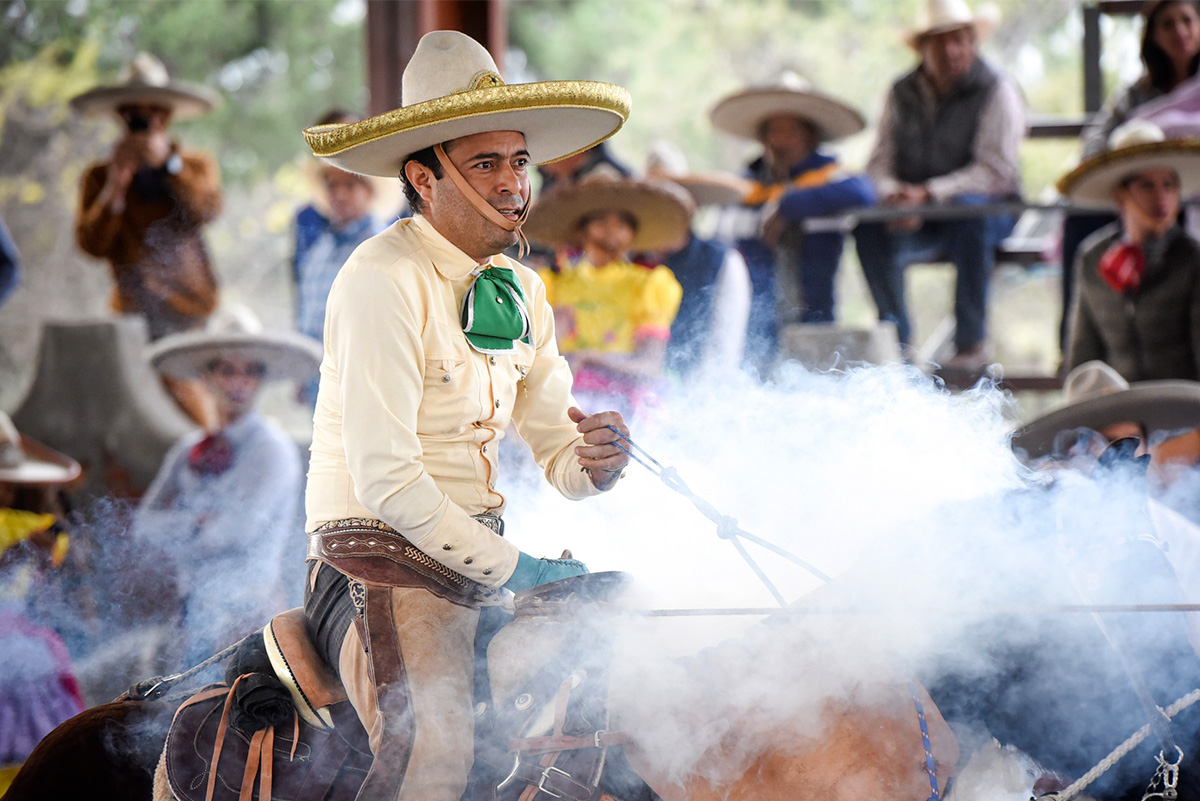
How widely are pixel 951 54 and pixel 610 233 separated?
224cm

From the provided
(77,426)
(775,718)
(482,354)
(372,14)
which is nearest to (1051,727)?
(775,718)

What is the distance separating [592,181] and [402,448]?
356 cm

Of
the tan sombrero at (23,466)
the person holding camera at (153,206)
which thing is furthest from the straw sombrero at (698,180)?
the tan sombrero at (23,466)

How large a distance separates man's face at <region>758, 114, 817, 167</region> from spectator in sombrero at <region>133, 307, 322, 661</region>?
275cm

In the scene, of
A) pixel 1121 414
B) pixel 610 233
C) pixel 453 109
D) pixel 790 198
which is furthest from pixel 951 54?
pixel 453 109

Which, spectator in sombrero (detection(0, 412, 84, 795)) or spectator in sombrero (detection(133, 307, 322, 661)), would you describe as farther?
spectator in sombrero (detection(133, 307, 322, 661))

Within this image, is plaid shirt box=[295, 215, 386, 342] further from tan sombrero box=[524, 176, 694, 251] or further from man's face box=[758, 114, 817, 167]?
man's face box=[758, 114, 817, 167]

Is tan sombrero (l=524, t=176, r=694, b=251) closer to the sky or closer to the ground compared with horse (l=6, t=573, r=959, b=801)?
closer to the sky

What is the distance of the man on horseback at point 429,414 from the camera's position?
7.26 ft

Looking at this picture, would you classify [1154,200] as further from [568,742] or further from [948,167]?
[568,742]

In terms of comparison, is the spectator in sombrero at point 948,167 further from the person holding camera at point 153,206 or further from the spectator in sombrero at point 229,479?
the person holding camera at point 153,206

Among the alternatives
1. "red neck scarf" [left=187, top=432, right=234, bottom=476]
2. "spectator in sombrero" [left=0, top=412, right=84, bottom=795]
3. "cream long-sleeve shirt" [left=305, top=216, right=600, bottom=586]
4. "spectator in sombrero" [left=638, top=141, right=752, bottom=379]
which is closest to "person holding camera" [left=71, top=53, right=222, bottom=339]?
"red neck scarf" [left=187, top=432, right=234, bottom=476]

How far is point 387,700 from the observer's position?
224cm

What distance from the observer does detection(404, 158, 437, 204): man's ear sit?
2.44 meters
